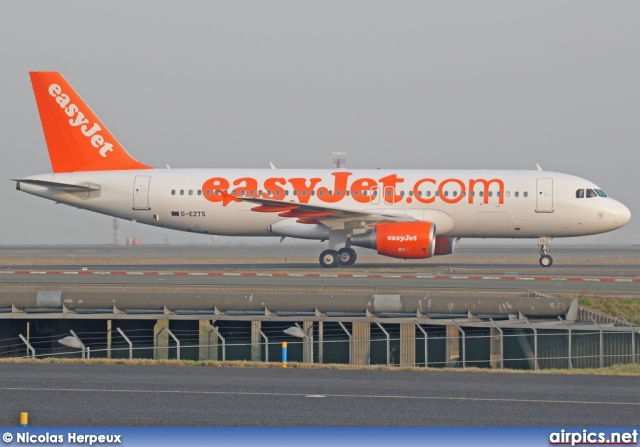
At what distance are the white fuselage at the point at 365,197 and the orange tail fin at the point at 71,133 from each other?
26.9 inches

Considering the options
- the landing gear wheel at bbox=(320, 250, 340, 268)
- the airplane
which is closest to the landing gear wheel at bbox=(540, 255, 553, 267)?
the airplane

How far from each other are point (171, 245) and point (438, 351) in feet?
145

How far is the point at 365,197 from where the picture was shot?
40.2m

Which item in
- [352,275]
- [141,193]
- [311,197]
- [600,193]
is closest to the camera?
[352,275]

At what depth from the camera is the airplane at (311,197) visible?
39656 mm

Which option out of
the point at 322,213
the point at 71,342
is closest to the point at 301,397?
the point at 71,342

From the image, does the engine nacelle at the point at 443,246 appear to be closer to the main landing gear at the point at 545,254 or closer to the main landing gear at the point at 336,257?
the main landing gear at the point at 336,257

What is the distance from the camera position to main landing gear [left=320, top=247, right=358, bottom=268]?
4000 centimetres

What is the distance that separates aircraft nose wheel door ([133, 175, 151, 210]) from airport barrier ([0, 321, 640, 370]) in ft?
41.0

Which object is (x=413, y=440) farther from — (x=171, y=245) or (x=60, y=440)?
(x=171, y=245)

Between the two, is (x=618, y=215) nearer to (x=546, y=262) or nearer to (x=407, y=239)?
(x=546, y=262)

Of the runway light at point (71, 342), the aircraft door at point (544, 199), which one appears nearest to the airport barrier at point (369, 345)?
the runway light at point (71, 342)

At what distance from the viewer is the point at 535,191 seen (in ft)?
130

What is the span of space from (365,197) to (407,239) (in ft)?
12.3
